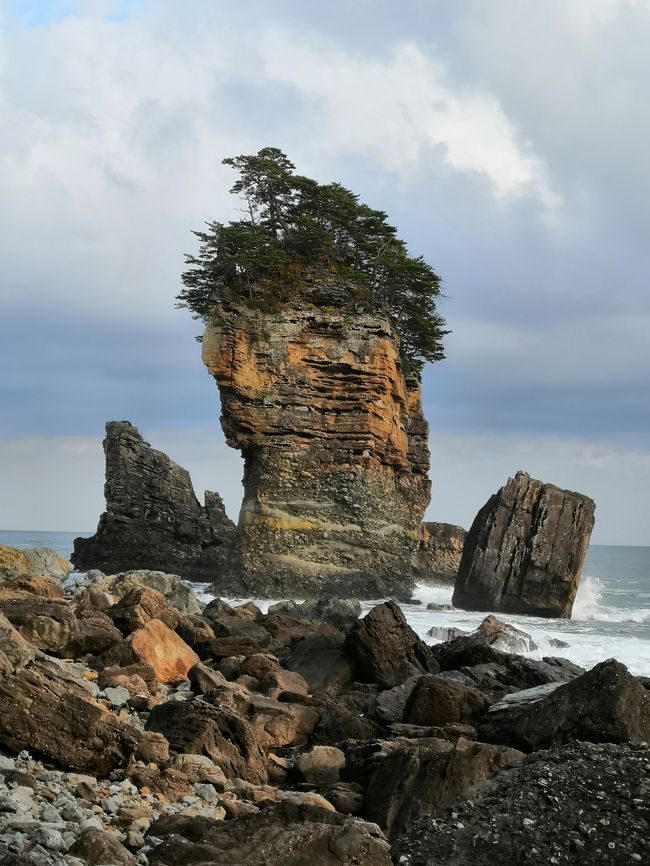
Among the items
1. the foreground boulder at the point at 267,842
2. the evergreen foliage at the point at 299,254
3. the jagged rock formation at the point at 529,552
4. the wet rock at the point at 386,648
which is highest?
the evergreen foliage at the point at 299,254

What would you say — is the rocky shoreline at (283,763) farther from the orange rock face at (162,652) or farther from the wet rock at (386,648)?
the wet rock at (386,648)

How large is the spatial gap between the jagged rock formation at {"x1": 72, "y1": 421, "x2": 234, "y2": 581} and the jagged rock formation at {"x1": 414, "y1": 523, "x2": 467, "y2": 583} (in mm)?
13578

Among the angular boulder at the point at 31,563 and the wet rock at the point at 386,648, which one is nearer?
the wet rock at the point at 386,648

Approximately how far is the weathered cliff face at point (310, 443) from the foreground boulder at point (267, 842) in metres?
25.5

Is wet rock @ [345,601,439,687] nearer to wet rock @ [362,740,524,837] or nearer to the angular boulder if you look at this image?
wet rock @ [362,740,524,837]

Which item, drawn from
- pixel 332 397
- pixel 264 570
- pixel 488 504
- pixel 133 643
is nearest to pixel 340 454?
pixel 332 397

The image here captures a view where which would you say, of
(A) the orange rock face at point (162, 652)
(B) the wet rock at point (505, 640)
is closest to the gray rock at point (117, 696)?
(A) the orange rock face at point (162, 652)

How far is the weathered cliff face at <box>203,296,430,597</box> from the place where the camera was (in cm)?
3219

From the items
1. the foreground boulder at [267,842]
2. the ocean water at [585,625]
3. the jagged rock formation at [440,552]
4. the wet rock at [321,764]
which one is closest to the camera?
the foreground boulder at [267,842]

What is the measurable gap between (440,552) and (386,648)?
38.7 m

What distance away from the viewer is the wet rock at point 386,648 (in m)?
13.7

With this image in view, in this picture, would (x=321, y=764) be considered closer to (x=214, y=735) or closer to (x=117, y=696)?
(x=214, y=735)

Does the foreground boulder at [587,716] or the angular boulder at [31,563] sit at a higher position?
the foreground boulder at [587,716]

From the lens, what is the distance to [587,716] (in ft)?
30.0
